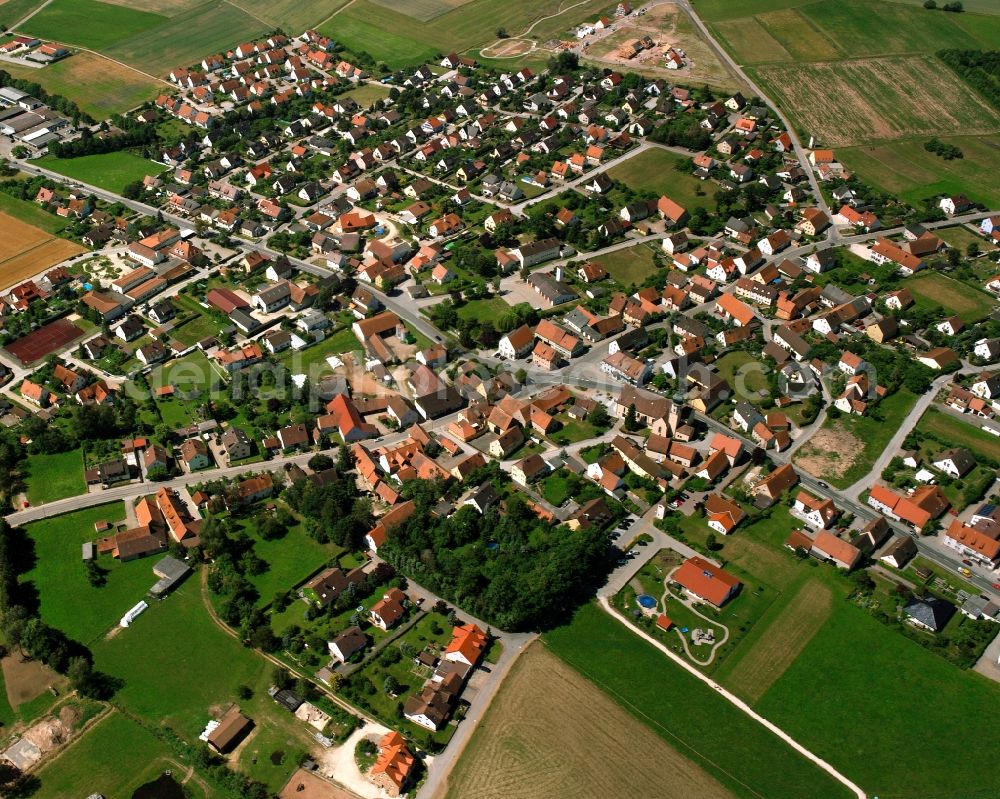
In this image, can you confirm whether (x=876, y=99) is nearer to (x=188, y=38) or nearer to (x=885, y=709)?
(x=885, y=709)

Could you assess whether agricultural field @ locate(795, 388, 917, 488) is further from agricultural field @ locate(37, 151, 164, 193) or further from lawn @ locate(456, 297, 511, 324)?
agricultural field @ locate(37, 151, 164, 193)

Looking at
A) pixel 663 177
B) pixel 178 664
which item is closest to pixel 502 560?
pixel 178 664

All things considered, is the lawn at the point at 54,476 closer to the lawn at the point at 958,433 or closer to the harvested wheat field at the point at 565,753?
the harvested wheat field at the point at 565,753

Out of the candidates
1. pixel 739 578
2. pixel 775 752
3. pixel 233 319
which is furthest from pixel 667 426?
pixel 233 319

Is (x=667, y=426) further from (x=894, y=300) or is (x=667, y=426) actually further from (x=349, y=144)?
(x=349, y=144)

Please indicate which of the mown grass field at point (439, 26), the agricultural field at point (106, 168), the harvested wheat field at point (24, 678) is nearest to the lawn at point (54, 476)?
the harvested wheat field at point (24, 678)
